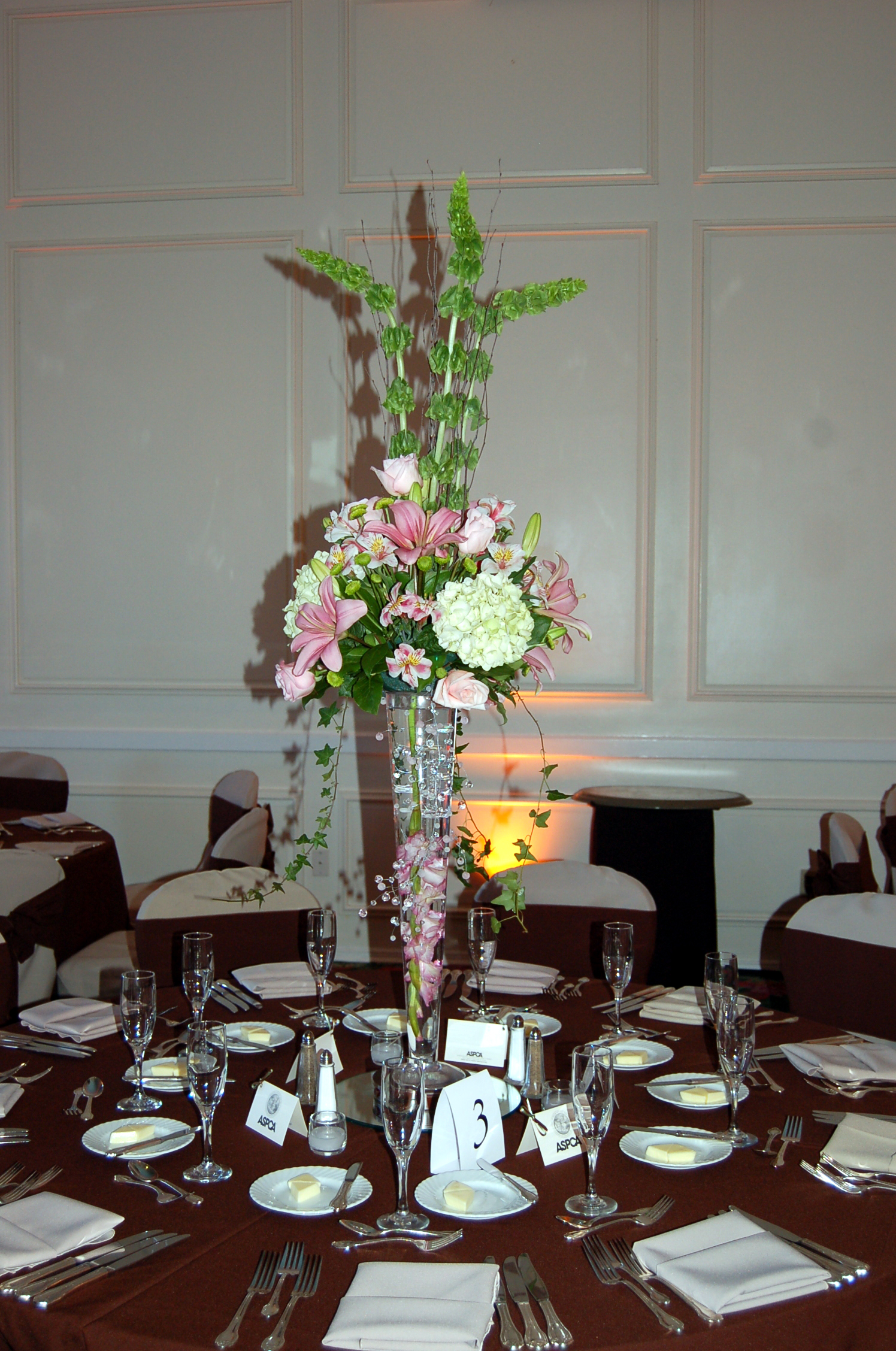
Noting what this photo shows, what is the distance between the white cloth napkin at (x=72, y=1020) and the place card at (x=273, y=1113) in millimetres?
511

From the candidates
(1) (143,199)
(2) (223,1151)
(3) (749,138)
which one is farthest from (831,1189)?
(1) (143,199)

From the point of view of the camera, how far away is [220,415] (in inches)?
204

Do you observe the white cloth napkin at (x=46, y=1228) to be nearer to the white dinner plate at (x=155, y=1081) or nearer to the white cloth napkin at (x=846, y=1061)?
the white dinner plate at (x=155, y=1081)

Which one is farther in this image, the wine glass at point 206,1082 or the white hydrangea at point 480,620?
the white hydrangea at point 480,620

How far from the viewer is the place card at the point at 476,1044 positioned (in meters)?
1.88

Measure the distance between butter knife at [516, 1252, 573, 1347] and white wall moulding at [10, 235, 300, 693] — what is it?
4104 mm

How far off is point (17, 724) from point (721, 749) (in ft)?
10.5

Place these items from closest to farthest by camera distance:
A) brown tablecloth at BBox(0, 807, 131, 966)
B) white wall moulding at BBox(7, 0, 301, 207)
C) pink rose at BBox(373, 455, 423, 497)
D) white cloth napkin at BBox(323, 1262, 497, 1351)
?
white cloth napkin at BBox(323, 1262, 497, 1351)
pink rose at BBox(373, 455, 423, 497)
brown tablecloth at BBox(0, 807, 131, 966)
white wall moulding at BBox(7, 0, 301, 207)

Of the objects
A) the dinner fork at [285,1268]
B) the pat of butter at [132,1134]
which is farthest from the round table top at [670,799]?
the dinner fork at [285,1268]

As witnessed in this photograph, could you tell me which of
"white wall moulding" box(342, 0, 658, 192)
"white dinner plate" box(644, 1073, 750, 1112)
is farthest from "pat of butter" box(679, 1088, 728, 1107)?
"white wall moulding" box(342, 0, 658, 192)

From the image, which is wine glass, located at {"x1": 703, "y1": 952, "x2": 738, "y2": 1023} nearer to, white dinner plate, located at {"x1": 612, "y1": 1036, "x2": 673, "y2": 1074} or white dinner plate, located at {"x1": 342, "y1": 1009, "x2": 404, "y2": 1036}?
white dinner plate, located at {"x1": 612, "y1": 1036, "x2": 673, "y2": 1074}

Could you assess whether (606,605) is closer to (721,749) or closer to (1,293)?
(721,749)

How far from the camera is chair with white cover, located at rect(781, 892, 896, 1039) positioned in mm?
2316

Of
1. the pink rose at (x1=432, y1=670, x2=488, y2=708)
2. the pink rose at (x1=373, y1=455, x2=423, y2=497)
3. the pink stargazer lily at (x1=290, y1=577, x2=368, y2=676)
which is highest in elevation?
the pink rose at (x1=373, y1=455, x2=423, y2=497)
